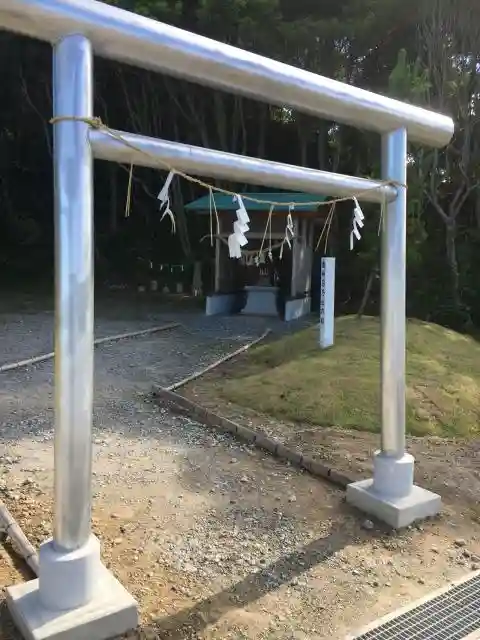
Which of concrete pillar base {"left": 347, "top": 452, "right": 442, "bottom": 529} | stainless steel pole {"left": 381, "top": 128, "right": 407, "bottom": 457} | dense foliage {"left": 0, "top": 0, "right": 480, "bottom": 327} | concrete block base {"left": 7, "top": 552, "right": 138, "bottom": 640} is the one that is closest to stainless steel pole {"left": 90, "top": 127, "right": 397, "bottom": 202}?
stainless steel pole {"left": 381, "top": 128, "right": 407, "bottom": 457}

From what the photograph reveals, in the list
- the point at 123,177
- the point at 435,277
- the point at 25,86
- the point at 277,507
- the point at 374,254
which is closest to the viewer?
the point at 277,507

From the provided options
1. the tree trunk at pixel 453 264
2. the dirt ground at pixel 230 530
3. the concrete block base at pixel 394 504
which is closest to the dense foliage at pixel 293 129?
the tree trunk at pixel 453 264

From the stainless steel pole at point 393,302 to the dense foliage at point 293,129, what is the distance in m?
5.31

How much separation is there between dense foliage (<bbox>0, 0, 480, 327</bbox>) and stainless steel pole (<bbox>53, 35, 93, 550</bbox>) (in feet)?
22.4

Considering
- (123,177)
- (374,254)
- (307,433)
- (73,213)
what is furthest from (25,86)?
(73,213)

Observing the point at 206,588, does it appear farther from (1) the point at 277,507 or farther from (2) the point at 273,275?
(2) the point at 273,275

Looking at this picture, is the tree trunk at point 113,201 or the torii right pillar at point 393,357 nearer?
the torii right pillar at point 393,357

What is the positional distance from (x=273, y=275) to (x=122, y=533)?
31.1ft

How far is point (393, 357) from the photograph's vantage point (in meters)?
3.43

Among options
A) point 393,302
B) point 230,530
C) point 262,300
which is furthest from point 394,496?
point 262,300

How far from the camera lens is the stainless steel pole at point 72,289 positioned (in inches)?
89.6

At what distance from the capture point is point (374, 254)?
916cm

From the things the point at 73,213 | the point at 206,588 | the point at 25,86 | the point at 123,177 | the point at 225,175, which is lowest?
the point at 206,588

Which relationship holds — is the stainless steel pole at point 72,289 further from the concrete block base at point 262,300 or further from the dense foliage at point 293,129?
the concrete block base at point 262,300
